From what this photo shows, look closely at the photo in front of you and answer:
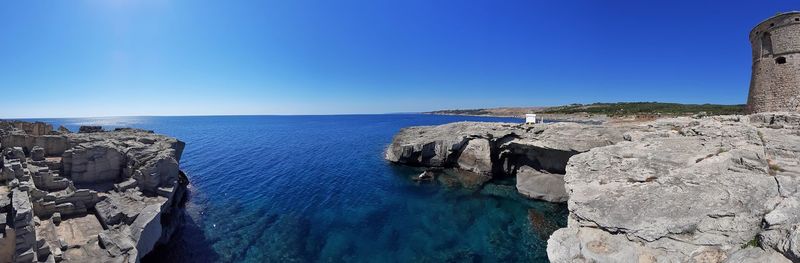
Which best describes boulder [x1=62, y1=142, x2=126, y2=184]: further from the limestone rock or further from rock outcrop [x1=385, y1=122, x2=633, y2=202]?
the limestone rock

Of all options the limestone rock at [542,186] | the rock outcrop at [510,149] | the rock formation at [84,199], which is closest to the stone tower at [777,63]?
the rock outcrop at [510,149]

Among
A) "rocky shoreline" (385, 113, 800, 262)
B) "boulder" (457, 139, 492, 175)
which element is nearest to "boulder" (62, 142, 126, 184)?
"rocky shoreline" (385, 113, 800, 262)

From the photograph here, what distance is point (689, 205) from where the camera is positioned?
1049 centimetres

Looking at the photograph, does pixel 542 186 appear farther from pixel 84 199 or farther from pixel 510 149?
pixel 84 199

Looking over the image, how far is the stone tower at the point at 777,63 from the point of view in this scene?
913 inches

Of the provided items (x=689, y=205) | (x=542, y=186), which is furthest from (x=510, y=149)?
(x=689, y=205)

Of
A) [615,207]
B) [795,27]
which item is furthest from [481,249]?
[795,27]

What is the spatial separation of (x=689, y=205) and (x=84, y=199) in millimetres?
29248

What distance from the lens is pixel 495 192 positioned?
32.8 m

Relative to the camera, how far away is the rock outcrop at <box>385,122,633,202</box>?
102 feet

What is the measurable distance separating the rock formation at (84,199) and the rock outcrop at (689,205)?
1947 cm

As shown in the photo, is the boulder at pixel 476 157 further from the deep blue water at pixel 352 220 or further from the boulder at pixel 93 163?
the boulder at pixel 93 163

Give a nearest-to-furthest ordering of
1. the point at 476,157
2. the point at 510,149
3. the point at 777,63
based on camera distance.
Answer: the point at 777,63, the point at 510,149, the point at 476,157

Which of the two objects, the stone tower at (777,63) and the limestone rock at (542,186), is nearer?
the stone tower at (777,63)
